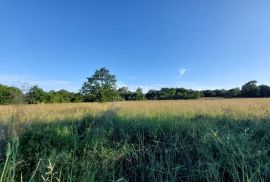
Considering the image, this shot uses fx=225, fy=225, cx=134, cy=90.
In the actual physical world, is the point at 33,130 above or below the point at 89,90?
below

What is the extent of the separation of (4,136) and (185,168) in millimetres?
2894

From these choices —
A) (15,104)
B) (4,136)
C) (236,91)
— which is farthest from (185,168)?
(236,91)

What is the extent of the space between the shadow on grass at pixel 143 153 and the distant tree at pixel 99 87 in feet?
123

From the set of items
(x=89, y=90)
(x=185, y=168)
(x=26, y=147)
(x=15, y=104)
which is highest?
(x=89, y=90)

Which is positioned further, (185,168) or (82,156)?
(82,156)

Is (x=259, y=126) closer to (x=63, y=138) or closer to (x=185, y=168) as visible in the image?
(x=185, y=168)

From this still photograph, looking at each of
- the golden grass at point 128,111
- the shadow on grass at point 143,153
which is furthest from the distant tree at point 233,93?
the shadow on grass at point 143,153

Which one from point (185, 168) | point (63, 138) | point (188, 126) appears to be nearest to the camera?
point (185, 168)

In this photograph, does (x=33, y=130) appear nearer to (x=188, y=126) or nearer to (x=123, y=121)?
(x=123, y=121)

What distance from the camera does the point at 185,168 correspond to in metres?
3.22

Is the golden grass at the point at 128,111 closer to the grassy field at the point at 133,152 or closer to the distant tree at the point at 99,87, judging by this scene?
the grassy field at the point at 133,152

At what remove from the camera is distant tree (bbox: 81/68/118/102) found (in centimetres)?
4281

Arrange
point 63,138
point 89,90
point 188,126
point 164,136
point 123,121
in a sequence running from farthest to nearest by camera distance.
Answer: point 89,90, point 123,121, point 188,126, point 164,136, point 63,138

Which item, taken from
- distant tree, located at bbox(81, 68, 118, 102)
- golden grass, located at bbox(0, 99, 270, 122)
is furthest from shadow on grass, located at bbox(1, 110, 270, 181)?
distant tree, located at bbox(81, 68, 118, 102)
